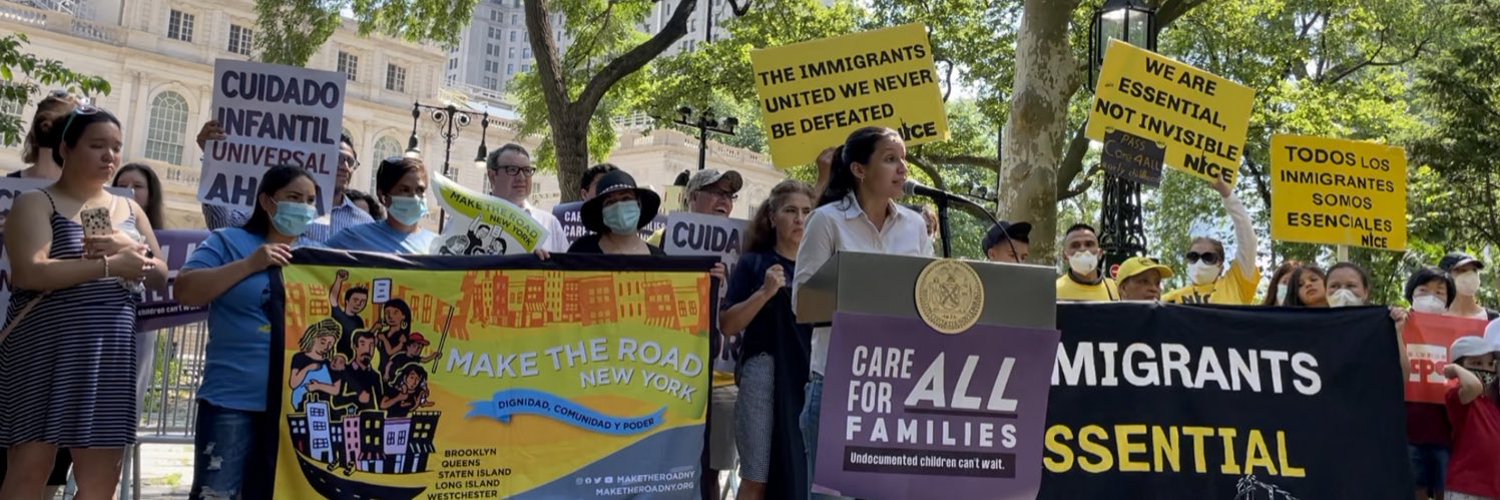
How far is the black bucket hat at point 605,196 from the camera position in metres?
5.23

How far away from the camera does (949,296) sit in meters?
3.83

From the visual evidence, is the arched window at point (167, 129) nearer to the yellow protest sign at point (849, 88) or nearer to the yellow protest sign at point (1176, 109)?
the yellow protest sign at point (849, 88)

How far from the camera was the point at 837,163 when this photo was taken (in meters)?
4.54

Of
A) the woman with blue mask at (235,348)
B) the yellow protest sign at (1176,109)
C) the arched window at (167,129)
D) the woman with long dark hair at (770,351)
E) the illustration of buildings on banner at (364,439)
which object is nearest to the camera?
the woman with blue mask at (235,348)

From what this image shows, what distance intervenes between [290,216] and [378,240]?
1.66 ft

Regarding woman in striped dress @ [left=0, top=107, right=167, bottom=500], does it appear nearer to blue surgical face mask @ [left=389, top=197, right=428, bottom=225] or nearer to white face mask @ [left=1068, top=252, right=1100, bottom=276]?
blue surgical face mask @ [left=389, top=197, right=428, bottom=225]

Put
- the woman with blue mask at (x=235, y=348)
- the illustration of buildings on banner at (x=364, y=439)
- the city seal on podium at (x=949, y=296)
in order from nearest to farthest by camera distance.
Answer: the city seal on podium at (x=949, y=296) → the woman with blue mask at (x=235, y=348) → the illustration of buildings on banner at (x=364, y=439)

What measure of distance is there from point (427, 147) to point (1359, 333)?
5885 centimetres

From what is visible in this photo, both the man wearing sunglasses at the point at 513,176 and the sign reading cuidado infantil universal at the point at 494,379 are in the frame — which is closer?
the sign reading cuidado infantil universal at the point at 494,379

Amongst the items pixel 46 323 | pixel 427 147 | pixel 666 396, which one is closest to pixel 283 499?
pixel 46 323

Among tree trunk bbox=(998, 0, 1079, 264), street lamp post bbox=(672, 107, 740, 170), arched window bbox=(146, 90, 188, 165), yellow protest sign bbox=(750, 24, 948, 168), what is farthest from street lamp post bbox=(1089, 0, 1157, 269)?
arched window bbox=(146, 90, 188, 165)

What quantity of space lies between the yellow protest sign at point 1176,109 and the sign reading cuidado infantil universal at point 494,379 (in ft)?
10.0

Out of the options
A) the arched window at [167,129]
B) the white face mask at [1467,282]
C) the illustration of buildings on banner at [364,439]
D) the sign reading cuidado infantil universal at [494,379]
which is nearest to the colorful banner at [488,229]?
the sign reading cuidado infantil universal at [494,379]

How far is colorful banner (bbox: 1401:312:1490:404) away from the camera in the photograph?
6035mm
